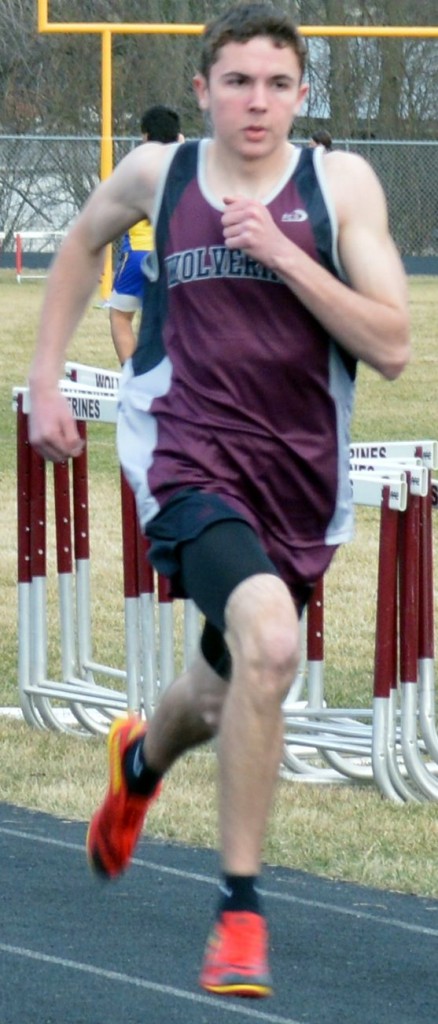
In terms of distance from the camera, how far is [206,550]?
384 cm

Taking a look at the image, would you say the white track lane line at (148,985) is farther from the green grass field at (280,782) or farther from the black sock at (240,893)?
the green grass field at (280,782)

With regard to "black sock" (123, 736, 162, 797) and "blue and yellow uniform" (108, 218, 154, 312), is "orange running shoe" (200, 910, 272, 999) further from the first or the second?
"blue and yellow uniform" (108, 218, 154, 312)

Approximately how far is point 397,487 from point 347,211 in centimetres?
209

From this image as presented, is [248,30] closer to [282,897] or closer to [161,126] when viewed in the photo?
[282,897]

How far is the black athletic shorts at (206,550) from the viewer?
379 cm

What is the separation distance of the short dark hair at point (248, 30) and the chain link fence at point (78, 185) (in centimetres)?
2408

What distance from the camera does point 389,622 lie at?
612cm

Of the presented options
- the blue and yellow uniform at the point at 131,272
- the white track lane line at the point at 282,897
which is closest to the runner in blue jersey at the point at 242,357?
the white track lane line at the point at 282,897

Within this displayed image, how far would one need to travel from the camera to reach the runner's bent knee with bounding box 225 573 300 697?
143 inches

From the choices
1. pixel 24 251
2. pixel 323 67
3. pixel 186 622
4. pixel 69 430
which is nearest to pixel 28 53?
pixel 24 251

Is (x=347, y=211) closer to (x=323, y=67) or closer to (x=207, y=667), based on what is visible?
(x=207, y=667)

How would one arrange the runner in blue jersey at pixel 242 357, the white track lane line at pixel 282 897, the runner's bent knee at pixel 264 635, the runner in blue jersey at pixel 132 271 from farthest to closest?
the runner in blue jersey at pixel 132 271 → the white track lane line at pixel 282 897 → the runner in blue jersey at pixel 242 357 → the runner's bent knee at pixel 264 635

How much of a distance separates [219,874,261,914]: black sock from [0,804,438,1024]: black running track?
2.53ft

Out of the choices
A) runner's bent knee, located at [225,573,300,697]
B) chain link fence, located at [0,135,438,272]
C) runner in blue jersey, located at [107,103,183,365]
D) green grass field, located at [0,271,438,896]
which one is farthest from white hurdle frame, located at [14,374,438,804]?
chain link fence, located at [0,135,438,272]
